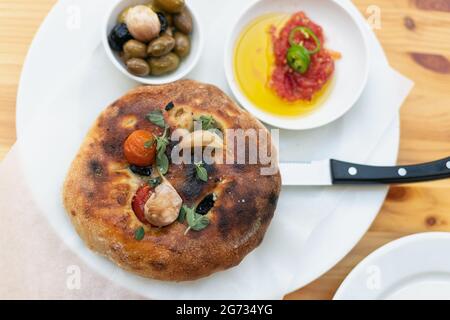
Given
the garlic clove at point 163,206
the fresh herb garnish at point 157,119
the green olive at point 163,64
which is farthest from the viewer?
the green olive at point 163,64

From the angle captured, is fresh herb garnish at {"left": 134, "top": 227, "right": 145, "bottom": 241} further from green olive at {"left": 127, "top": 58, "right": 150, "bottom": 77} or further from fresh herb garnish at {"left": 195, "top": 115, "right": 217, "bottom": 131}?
green olive at {"left": 127, "top": 58, "right": 150, "bottom": 77}

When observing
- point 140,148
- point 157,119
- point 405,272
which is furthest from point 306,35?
point 405,272

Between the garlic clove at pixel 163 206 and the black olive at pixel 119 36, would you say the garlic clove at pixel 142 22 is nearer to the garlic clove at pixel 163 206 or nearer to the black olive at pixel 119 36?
the black olive at pixel 119 36

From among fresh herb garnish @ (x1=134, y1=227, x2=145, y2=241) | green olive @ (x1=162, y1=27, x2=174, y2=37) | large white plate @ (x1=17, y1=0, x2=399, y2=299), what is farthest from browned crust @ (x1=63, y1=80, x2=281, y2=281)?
green olive @ (x1=162, y1=27, x2=174, y2=37)

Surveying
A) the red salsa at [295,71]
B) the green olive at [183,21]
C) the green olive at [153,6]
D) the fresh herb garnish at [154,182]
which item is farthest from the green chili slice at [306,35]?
the fresh herb garnish at [154,182]

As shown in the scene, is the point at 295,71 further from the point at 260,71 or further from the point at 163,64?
the point at 163,64

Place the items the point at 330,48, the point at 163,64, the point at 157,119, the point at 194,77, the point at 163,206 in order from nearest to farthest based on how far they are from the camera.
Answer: the point at 163,206
the point at 157,119
the point at 163,64
the point at 194,77
the point at 330,48
